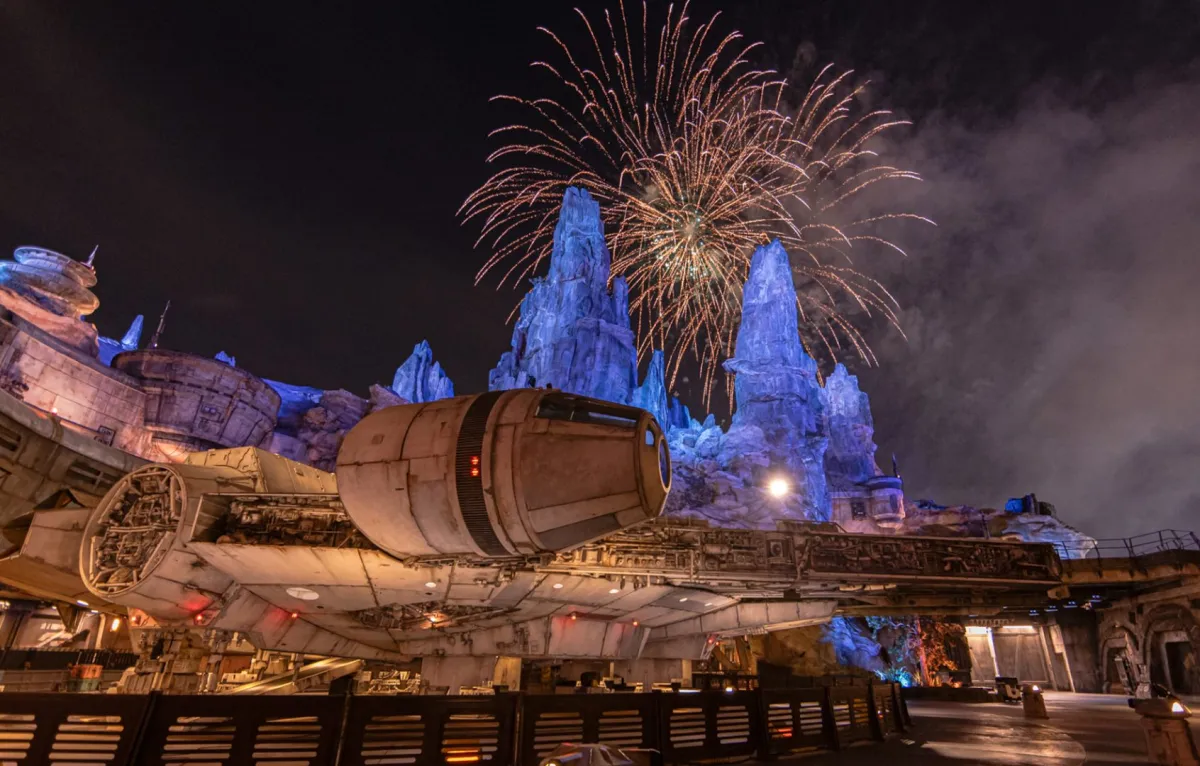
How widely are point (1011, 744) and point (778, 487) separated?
66973 millimetres

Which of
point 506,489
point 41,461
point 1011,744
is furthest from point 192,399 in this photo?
point 1011,744

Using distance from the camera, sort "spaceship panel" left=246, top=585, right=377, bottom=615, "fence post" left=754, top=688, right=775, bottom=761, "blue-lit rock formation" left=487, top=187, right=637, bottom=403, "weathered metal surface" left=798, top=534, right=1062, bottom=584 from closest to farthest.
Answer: "fence post" left=754, top=688, right=775, bottom=761
"spaceship panel" left=246, top=585, right=377, bottom=615
"weathered metal surface" left=798, top=534, right=1062, bottom=584
"blue-lit rock formation" left=487, top=187, right=637, bottom=403

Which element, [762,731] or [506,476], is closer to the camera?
[506,476]

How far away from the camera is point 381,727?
7656 millimetres

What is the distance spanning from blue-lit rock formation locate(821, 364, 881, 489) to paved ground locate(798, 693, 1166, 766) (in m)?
95.4

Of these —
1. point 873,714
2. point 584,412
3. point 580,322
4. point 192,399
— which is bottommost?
point 873,714

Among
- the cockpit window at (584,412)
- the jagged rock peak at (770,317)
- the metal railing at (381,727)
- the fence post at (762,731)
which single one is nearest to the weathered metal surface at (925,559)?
the fence post at (762,731)

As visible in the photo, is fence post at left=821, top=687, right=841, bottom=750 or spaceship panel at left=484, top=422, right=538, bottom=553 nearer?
spaceship panel at left=484, top=422, right=538, bottom=553

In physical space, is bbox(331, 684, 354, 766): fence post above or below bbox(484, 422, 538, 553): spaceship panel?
below

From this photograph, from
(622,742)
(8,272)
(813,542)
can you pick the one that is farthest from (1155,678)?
(8,272)

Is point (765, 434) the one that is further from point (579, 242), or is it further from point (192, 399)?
point (192, 399)

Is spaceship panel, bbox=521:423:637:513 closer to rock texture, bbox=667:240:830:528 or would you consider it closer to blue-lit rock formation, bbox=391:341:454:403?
rock texture, bbox=667:240:830:528

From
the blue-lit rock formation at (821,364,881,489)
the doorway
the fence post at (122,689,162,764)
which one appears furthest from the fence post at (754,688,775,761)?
the blue-lit rock formation at (821,364,881,489)

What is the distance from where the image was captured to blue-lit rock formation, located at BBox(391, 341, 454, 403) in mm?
123062
